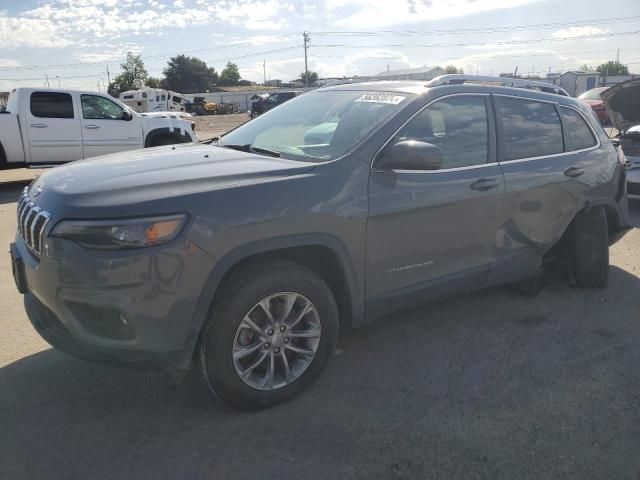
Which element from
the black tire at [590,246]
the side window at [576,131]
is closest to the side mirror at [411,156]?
the side window at [576,131]

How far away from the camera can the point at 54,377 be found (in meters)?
3.27

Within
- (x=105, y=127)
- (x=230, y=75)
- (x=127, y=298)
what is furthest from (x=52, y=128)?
(x=230, y=75)

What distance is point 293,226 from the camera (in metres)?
2.77

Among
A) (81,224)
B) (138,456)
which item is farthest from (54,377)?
(81,224)

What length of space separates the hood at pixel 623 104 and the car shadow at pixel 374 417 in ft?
17.5

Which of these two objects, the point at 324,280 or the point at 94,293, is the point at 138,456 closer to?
the point at 94,293

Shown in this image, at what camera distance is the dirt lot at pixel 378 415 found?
2527 millimetres

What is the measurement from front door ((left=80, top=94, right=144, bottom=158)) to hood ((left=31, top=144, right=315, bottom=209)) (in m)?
8.22

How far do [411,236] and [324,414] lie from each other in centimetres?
116

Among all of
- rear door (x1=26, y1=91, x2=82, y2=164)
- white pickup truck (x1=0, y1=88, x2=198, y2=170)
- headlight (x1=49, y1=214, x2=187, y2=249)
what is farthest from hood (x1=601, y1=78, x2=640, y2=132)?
rear door (x1=26, y1=91, x2=82, y2=164)

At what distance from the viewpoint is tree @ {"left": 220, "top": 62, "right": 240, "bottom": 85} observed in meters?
115

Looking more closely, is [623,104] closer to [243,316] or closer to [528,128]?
[528,128]

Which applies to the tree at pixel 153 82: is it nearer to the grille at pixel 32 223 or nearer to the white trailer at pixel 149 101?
the white trailer at pixel 149 101

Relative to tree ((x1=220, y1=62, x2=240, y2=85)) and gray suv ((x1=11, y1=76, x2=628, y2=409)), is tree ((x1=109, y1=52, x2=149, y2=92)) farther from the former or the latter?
gray suv ((x1=11, y1=76, x2=628, y2=409))
